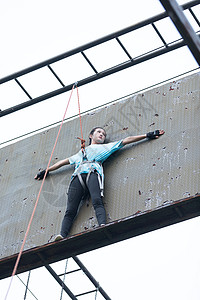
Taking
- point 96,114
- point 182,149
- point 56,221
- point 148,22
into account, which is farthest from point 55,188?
point 148,22

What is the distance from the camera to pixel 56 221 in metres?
11.8

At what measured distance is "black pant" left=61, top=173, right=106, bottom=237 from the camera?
11.1 metres

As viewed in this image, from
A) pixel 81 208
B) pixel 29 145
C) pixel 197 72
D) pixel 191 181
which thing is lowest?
pixel 191 181

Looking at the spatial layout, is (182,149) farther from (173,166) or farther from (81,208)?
(81,208)

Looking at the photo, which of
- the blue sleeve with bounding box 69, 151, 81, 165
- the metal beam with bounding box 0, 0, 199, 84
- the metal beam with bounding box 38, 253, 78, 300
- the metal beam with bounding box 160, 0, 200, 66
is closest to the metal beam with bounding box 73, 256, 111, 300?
the metal beam with bounding box 38, 253, 78, 300

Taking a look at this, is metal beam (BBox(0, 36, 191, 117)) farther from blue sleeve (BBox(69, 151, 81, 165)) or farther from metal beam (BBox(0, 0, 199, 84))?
blue sleeve (BBox(69, 151, 81, 165))

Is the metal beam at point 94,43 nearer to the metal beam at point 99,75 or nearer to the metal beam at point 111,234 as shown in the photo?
the metal beam at point 99,75

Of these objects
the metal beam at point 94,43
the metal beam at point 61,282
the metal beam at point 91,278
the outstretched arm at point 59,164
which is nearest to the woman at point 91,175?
the outstretched arm at point 59,164

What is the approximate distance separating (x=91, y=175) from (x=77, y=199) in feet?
1.54

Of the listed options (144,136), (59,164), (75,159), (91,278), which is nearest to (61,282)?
(91,278)

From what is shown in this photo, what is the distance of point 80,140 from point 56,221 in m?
1.67

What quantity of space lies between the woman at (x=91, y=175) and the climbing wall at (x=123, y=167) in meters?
0.16

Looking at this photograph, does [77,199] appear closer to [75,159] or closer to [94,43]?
[75,159]

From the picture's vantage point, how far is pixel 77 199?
11.5 m
